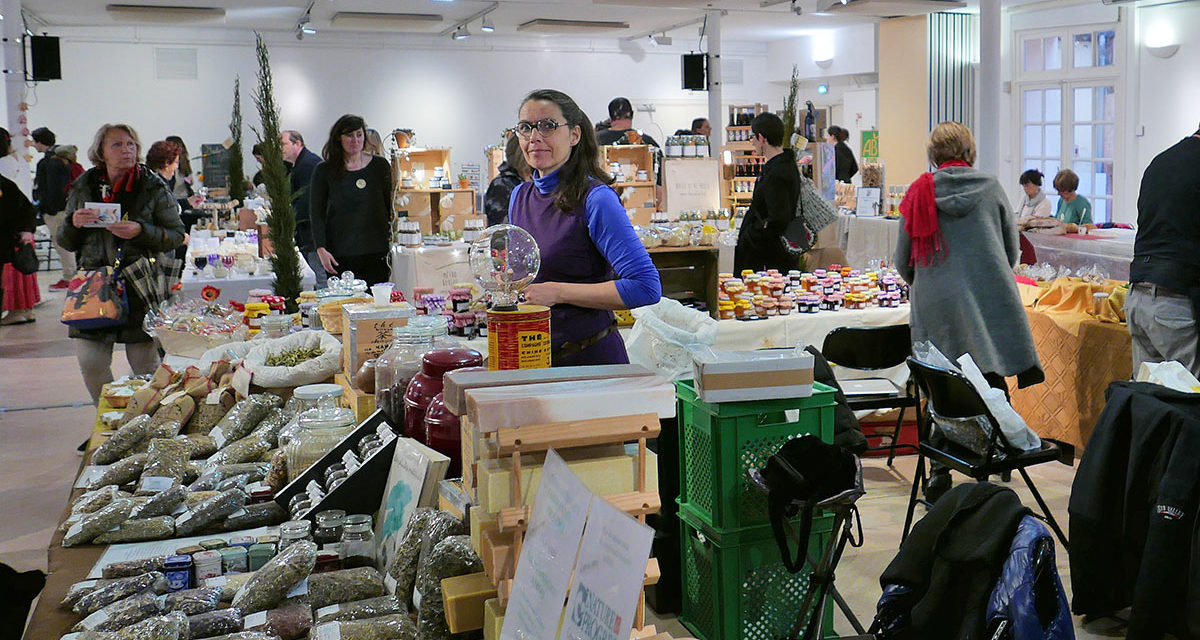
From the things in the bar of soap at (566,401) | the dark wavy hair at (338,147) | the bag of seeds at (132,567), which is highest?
the dark wavy hair at (338,147)

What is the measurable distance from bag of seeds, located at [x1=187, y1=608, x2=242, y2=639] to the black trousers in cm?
425

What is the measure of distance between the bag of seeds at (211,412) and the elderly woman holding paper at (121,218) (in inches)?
85.1

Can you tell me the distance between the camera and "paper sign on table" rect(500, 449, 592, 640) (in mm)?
1139

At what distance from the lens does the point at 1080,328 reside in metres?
5.02

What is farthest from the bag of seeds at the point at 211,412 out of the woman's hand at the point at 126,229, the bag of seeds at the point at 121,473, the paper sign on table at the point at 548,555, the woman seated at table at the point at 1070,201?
the woman seated at table at the point at 1070,201

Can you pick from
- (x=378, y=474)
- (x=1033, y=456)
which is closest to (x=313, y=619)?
(x=378, y=474)

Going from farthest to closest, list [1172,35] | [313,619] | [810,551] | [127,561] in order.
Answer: [1172,35], [810,551], [127,561], [313,619]

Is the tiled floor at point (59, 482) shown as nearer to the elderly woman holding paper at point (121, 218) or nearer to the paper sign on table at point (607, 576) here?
the elderly woman holding paper at point (121, 218)

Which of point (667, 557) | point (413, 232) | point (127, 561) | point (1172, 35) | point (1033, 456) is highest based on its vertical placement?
point (1172, 35)

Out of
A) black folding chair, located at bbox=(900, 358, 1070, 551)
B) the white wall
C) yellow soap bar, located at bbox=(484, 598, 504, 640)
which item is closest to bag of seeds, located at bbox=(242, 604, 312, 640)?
yellow soap bar, located at bbox=(484, 598, 504, 640)

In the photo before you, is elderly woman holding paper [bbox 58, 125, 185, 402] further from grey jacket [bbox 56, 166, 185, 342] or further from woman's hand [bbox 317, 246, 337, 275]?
woman's hand [bbox 317, 246, 337, 275]

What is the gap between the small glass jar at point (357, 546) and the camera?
199 centimetres

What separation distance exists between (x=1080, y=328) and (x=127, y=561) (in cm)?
439

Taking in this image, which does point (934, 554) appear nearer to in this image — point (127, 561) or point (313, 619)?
point (313, 619)
